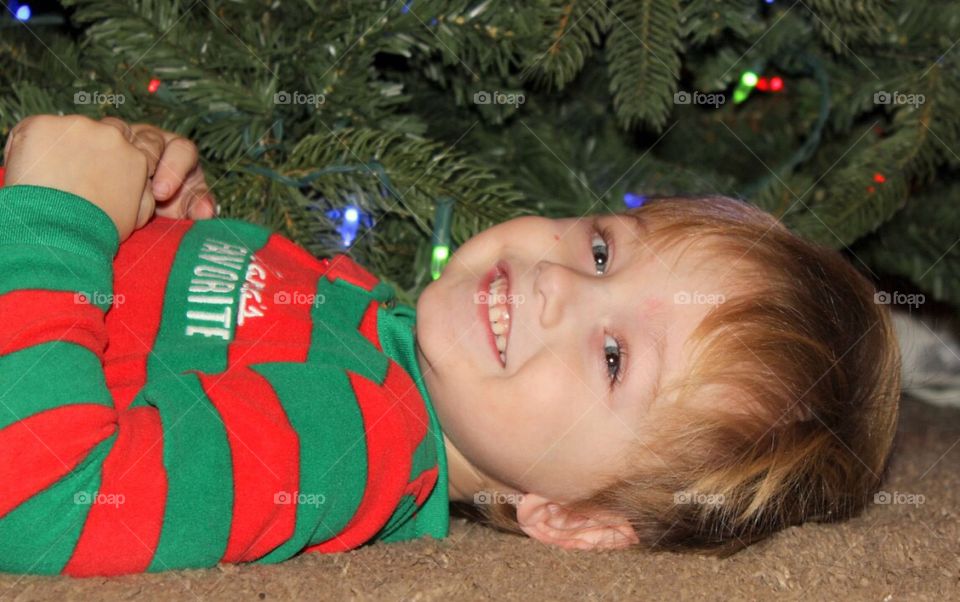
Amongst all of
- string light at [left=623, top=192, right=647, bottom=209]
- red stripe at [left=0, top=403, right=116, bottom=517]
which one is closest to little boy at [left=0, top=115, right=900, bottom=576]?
red stripe at [left=0, top=403, right=116, bottom=517]

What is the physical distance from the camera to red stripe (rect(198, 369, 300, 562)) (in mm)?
947

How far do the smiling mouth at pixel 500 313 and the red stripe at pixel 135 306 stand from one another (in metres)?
0.36

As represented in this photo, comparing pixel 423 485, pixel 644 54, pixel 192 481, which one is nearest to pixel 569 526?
pixel 423 485

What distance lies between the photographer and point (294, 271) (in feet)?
3.94

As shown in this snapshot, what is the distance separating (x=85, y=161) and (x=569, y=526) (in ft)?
2.17

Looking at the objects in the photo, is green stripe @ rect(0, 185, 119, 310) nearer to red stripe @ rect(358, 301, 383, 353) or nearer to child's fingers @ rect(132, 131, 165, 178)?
child's fingers @ rect(132, 131, 165, 178)

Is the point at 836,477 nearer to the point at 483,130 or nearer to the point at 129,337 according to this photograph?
the point at 483,130

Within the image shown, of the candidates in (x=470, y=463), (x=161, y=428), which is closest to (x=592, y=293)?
(x=470, y=463)

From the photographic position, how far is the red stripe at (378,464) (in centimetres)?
105

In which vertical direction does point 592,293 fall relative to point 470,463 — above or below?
above

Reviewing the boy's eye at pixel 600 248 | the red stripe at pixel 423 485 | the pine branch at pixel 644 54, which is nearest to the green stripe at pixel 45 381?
the red stripe at pixel 423 485

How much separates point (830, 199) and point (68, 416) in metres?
0.96

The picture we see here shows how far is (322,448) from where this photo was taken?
3.29 ft

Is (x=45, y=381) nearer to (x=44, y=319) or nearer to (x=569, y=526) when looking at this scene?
(x=44, y=319)
